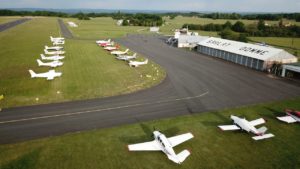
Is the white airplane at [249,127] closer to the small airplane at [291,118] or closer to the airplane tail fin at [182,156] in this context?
the small airplane at [291,118]

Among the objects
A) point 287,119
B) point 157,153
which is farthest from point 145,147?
point 287,119

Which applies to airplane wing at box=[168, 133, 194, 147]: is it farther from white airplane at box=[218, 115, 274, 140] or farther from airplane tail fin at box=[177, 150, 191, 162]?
white airplane at box=[218, 115, 274, 140]

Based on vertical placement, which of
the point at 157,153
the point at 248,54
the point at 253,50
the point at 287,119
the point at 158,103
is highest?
the point at 253,50

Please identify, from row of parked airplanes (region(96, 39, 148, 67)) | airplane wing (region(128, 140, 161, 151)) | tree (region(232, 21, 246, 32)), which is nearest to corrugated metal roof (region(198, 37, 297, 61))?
row of parked airplanes (region(96, 39, 148, 67))

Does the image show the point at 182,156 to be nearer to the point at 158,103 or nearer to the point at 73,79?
the point at 158,103

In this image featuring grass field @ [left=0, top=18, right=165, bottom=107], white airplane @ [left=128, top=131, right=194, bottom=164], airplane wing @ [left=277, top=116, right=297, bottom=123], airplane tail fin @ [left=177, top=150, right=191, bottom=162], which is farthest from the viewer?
grass field @ [left=0, top=18, right=165, bottom=107]

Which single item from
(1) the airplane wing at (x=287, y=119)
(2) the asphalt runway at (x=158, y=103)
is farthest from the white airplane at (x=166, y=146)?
(1) the airplane wing at (x=287, y=119)
